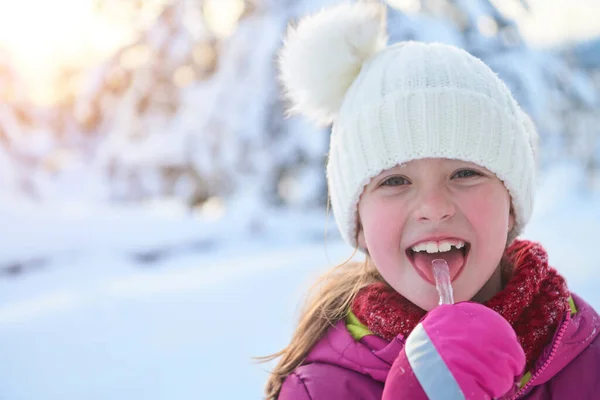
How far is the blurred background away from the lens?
4219mm

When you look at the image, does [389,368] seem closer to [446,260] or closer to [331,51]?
[446,260]

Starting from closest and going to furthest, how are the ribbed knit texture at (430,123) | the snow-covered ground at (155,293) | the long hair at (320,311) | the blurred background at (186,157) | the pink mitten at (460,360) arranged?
the pink mitten at (460,360)
the ribbed knit texture at (430,123)
the long hair at (320,311)
the snow-covered ground at (155,293)
the blurred background at (186,157)

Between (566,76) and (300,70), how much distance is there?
7.77m

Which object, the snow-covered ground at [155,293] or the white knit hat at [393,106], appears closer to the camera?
the white knit hat at [393,106]

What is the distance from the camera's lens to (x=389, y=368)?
52.1 inches

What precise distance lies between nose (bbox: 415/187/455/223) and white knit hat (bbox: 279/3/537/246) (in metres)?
0.10

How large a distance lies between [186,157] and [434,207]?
669 centimetres

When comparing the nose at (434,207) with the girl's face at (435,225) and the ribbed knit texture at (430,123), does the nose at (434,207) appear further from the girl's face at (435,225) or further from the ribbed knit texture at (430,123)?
the ribbed knit texture at (430,123)

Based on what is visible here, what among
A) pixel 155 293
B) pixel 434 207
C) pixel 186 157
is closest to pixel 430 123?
pixel 434 207

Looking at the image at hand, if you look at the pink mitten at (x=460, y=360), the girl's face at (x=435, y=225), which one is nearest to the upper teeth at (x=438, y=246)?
the girl's face at (x=435, y=225)

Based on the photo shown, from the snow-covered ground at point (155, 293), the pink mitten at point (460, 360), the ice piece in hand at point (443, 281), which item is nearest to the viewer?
the pink mitten at point (460, 360)

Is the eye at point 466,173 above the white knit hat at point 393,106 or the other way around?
the other way around

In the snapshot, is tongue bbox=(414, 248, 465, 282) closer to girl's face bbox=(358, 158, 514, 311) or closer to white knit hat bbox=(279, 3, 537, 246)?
girl's face bbox=(358, 158, 514, 311)

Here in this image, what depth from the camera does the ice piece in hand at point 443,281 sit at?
1.24 metres
